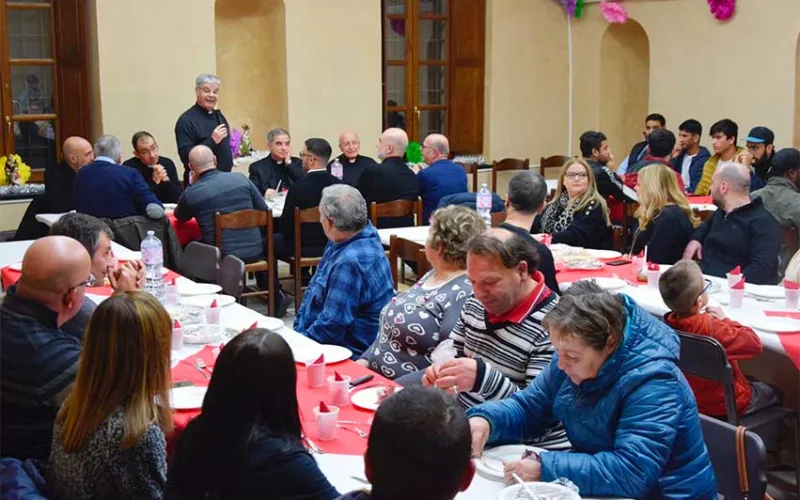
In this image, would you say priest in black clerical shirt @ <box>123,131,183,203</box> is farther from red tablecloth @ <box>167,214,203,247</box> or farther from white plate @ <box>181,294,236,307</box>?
white plate @ <box>181,294,236,307</box>

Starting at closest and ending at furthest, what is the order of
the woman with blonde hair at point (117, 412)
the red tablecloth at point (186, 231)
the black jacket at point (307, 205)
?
the woman with blonde hair at point (117, 412), the black jacket at point (307, 205), the red tablecloth at point (186, 231)

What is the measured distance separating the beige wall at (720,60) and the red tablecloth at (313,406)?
7.23 m

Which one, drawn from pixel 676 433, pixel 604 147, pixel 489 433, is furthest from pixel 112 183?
pixel 676 433

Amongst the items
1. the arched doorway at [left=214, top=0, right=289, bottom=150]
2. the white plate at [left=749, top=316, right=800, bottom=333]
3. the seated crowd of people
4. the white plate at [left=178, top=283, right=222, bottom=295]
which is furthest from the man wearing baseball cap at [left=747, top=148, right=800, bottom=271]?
the arched doorway at [left=214, top=0, right=289, bottom=150]

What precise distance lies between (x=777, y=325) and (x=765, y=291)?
600 millimetres

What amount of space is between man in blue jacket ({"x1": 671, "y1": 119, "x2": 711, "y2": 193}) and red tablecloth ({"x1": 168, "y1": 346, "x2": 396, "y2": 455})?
6290mm

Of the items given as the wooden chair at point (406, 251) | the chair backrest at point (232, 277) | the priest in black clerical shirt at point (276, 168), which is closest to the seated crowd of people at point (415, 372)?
the chair backrest at point (232, 277)

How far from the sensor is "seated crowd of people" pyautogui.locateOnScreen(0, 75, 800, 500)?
7.38 ft

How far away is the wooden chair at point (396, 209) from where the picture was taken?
707cm

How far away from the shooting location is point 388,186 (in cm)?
767

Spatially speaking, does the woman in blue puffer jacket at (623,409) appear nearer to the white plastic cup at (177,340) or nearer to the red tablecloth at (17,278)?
the white plastic cup at (177,340)

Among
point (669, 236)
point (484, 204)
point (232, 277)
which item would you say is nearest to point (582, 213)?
point (484, 204)

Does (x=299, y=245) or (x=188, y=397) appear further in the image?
(x=299, y=245)

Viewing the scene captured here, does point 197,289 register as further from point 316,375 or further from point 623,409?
point 623,409
